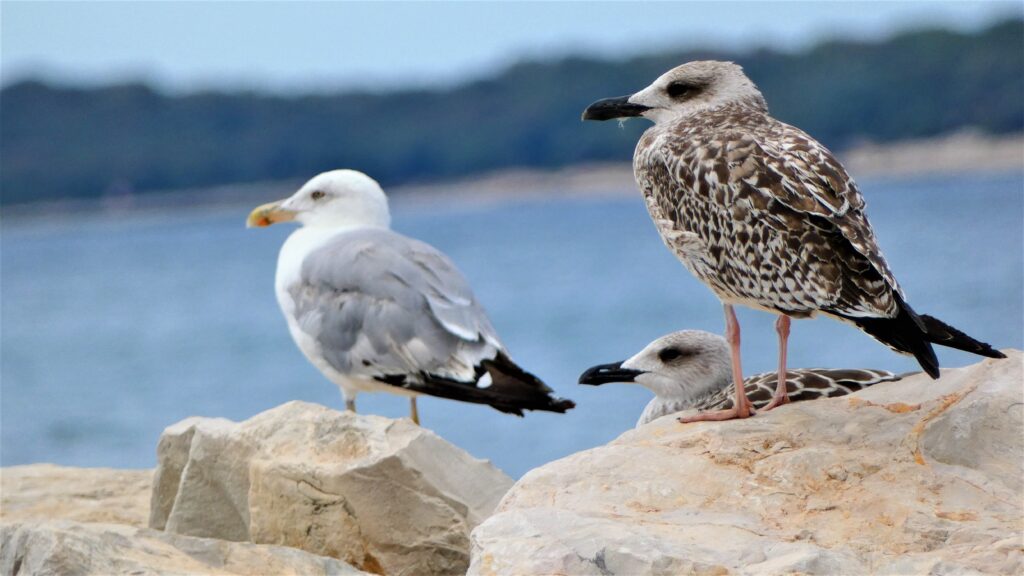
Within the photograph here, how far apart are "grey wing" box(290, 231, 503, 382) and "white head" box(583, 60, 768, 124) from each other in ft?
5.77

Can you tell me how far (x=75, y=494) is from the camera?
5.97 metres

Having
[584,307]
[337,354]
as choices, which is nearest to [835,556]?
[337,354]

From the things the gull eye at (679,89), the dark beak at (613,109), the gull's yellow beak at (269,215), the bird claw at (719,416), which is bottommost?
the bird claw at (719,416)

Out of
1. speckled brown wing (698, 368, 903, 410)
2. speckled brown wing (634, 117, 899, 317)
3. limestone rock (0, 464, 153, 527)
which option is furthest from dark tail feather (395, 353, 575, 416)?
speckled brown wing (634, 117, 899, 317)

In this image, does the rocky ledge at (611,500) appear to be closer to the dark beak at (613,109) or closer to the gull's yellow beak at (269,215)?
the dark beak at (613,109)

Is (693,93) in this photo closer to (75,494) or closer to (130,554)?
(130,554)

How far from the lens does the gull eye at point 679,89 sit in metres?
5.05

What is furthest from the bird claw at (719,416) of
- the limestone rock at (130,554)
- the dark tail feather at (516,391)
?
the dark tail feather at (516,391)

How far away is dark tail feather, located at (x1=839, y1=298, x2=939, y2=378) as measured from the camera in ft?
13.2

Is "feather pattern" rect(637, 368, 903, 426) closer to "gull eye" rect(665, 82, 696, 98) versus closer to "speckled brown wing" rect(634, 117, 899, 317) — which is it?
"speckled brown wing" rect(634, 117, 899, 317)

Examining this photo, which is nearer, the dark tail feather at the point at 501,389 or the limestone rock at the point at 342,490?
the limestone rock at the point at 342,490

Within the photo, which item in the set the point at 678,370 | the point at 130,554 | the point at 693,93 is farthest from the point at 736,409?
the point at 130,554

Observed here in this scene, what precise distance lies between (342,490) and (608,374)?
132 cm

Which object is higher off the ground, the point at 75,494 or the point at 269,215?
the point at 269,215
